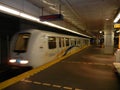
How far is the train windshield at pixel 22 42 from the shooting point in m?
6.39

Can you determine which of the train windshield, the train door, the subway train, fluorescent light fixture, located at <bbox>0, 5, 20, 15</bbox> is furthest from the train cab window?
the train door

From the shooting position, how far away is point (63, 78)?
4.47 meters

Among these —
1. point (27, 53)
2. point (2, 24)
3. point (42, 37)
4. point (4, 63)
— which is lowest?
point (4, 63)

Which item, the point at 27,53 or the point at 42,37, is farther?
the point at 42,37

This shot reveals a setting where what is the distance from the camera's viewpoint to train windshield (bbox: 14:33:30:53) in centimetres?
639

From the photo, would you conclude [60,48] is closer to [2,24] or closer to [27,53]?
[27,53]

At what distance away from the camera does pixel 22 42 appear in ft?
21.6

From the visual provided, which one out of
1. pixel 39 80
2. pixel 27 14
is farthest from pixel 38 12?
pixel 39 80

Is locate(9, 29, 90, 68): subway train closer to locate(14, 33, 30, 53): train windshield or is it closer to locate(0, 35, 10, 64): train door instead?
locate(14, 33, 30, 53): train windshield

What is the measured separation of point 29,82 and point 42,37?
119 inches

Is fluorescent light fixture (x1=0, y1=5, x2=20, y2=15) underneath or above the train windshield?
above

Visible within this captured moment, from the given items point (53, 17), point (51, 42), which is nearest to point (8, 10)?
point (53, 17)

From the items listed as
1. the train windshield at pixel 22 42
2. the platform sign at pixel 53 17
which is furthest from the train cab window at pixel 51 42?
the train windshield at pixel 22 42

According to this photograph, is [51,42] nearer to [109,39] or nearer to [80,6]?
[80,6]
